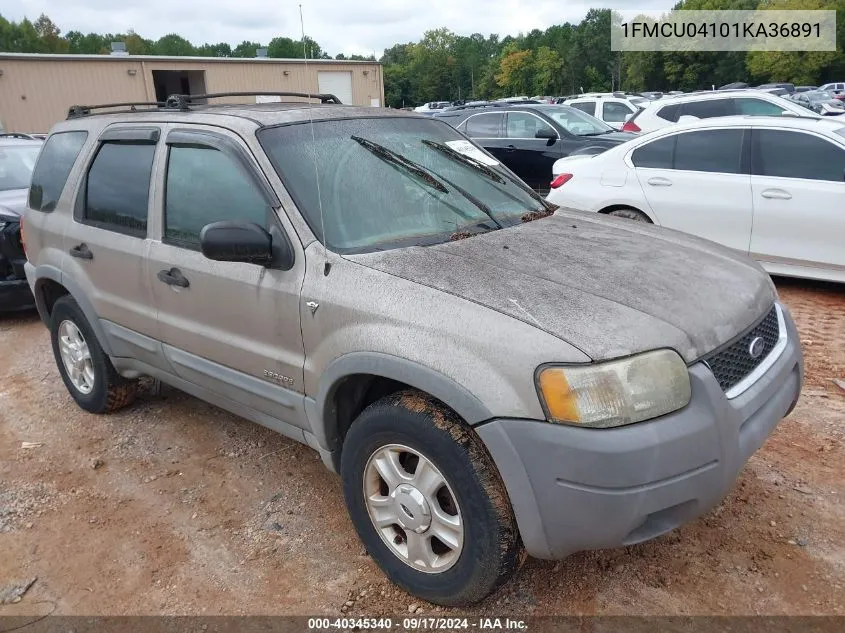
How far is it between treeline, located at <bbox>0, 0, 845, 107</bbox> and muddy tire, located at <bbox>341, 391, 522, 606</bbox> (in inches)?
2555

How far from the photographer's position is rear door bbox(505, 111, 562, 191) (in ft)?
35.1

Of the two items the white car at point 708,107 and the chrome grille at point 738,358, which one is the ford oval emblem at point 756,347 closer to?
the chrome grille at point 738,358

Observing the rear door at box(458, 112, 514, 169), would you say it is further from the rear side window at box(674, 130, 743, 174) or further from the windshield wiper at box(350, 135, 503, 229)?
the windshield wiper at box(350, 135, 503, 229)

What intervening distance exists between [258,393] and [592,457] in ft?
5.42

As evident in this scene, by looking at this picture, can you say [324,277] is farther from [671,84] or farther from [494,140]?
[671,84]

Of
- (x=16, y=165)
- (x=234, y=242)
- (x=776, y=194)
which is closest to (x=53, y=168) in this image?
(x=234, y=242)

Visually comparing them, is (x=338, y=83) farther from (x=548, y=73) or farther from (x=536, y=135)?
(x=548, y=73)

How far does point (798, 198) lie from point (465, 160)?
3.74m

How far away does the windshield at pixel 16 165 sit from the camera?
7762 mm

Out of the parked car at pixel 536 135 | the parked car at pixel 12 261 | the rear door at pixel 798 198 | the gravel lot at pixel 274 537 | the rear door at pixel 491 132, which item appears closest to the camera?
the gravel lot at pixel 274 537

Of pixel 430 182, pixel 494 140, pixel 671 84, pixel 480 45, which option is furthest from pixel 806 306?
pixel 480 45

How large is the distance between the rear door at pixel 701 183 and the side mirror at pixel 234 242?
16.0 ft

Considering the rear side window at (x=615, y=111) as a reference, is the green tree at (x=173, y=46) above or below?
above

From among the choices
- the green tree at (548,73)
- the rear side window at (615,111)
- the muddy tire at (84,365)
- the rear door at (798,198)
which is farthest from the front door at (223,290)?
the green tree at (548,73)
